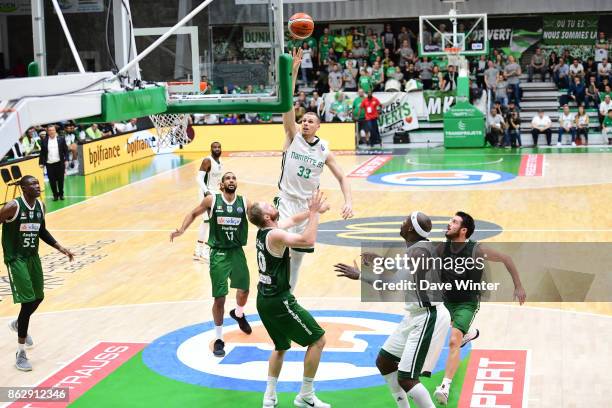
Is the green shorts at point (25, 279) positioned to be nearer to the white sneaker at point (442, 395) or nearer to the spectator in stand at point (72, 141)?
the white sneaker at point (442, 395)

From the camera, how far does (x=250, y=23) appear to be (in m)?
9.36

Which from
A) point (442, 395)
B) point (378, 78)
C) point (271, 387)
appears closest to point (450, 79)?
point (378, 78)

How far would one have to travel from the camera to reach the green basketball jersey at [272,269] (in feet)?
28.3

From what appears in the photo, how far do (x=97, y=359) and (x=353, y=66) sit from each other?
26014 millimetres

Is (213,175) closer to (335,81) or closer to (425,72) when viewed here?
(335,81)

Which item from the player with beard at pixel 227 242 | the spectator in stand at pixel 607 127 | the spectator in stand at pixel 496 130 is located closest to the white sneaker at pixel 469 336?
the player with beard at pixel 227 242

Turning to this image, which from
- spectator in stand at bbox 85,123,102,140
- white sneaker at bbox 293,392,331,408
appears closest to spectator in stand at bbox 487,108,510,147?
spectator in stand at bbox 85,123,102,140

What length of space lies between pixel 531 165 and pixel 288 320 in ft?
60.5

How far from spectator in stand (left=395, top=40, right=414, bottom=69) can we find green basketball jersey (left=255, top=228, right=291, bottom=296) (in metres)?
27.7

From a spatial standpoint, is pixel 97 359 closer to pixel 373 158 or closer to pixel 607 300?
pixel 607 300

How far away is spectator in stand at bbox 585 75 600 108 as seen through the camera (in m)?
32.3

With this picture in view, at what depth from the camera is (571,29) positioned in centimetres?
3700

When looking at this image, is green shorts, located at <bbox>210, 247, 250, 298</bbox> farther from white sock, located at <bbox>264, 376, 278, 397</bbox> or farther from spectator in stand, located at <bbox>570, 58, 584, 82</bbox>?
spectator in stand, located at <bbox>570, 58, 584, 82</bbox>

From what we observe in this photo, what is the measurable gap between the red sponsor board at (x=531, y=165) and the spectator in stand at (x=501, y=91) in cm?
456
